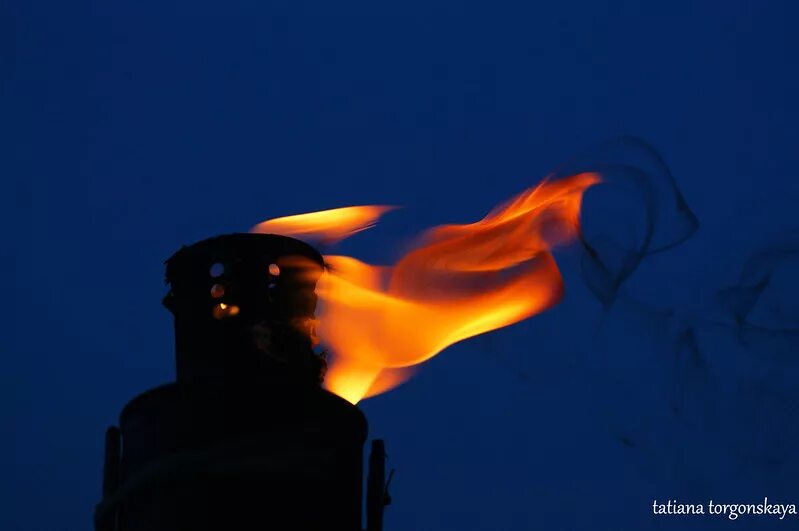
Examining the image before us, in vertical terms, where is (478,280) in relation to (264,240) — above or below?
below

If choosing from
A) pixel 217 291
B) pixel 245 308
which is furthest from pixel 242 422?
pixel 217 291

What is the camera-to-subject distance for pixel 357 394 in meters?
11.9

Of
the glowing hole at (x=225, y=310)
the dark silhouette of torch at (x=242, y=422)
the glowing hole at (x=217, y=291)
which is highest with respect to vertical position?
the glowing hole at (x=217, y=291)

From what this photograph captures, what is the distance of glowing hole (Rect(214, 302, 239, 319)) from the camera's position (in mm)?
10289

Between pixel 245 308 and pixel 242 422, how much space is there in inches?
41.8

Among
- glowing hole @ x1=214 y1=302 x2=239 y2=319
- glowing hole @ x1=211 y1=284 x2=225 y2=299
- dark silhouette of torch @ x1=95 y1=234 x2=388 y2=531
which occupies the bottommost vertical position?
dark silhouette of torch @ x1=95 y1=234 x2=388 y2=531

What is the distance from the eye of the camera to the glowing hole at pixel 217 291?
410 inches

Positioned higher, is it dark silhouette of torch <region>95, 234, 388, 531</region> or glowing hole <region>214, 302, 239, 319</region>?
glowing hole <region>214, 302, 239, 319</region>

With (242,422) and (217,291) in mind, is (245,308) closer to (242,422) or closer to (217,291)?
(217,291)

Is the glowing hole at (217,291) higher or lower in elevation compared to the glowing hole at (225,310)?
higher

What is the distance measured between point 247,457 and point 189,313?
1.52 metres

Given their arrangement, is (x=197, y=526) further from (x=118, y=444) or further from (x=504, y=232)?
(x=504, y=232)

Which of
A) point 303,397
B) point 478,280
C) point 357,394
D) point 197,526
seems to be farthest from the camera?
point 478,280

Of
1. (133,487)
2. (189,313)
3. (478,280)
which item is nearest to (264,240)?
(189,313)
